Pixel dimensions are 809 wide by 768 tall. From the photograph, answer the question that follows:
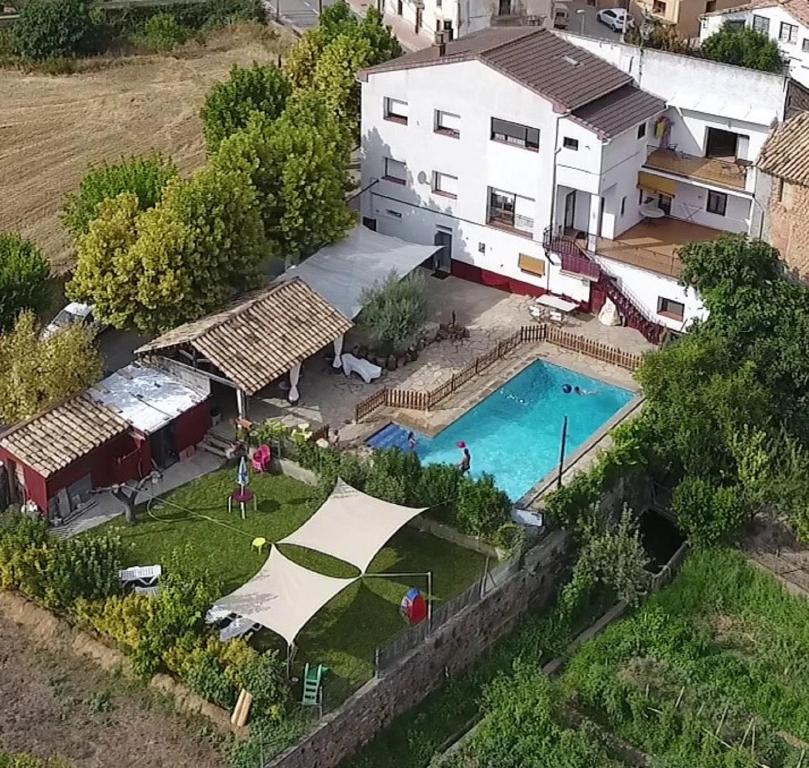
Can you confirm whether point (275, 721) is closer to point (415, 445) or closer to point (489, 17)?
point (415, 445)

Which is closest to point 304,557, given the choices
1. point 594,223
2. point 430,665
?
point 430,665

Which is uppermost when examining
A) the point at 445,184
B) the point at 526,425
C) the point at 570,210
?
the point at 445,184

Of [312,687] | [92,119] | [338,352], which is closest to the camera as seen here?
[312,687]

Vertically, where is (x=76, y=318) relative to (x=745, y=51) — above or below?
below

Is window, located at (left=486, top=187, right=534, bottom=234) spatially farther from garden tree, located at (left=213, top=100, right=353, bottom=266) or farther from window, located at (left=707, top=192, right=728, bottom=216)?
window, located at (left=707, top=192, right=728, bottom=216)

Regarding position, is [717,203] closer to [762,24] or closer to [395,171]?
[395,171]

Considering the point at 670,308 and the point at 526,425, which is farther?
the point at 670,308

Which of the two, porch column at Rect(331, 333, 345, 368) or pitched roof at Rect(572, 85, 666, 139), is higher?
pitched roof at Rect(572, 85, 666, 139)

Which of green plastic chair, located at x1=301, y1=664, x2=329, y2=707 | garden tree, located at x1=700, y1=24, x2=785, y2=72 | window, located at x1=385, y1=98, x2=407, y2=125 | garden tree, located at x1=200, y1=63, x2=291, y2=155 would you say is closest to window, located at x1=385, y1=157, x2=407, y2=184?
window, located at x1=385, y1=98, x2=407, y2=125
